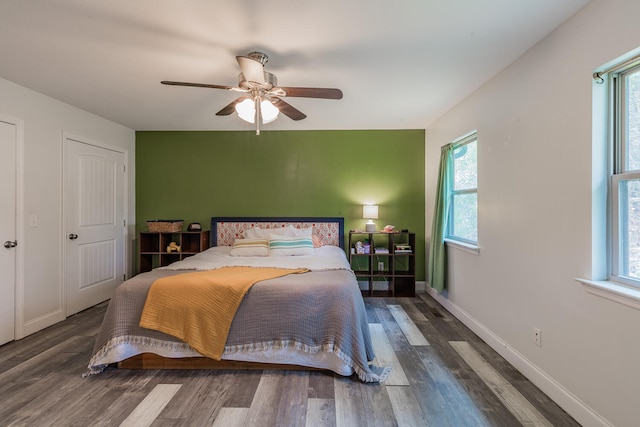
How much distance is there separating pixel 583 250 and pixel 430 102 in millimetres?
2182

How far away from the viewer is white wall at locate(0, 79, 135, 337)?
298 centimetres

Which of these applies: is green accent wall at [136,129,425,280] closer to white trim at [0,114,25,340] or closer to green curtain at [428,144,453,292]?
green curtain at [428,144,453,292]

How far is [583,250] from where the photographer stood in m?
1.80

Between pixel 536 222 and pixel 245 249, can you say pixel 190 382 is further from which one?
pixel 536 222

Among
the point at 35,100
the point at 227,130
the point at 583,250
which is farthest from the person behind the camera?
the point at 227,130

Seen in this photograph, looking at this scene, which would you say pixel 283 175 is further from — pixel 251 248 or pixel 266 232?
pixel 251 248

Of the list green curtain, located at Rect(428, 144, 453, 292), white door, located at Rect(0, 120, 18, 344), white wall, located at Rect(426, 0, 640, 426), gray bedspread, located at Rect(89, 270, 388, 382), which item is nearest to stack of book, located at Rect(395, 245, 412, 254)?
green curtain, located at Rect(428, 144, 453, 292)

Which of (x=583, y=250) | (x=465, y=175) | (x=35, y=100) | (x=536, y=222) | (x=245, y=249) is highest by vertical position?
(x=35, y=100)

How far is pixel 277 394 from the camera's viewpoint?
2051mm

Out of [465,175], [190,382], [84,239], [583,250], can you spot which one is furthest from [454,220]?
[84,239]

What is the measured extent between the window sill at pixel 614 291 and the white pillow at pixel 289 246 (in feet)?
8.44

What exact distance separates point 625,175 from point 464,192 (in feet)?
5.86

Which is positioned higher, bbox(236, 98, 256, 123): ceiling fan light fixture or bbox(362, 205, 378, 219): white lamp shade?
bbox(236, 98, 256, 123): ceiling fan light fixture

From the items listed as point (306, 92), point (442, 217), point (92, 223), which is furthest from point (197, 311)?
point (442, 217)
